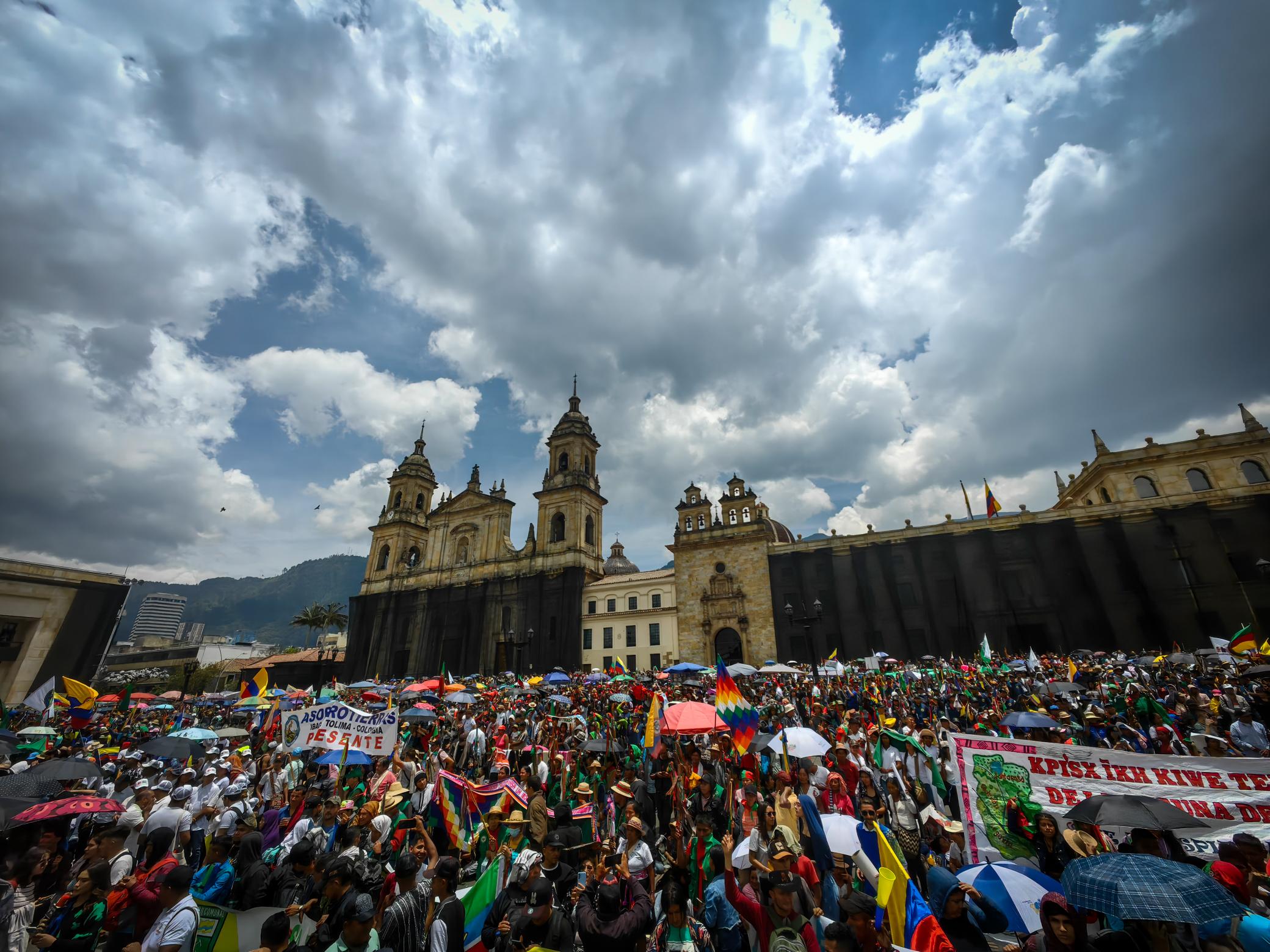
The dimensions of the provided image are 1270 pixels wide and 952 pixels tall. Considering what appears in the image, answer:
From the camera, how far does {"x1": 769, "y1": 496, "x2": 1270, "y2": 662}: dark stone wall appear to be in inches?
1124

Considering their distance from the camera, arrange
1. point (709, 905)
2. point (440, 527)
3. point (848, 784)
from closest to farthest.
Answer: point (709, 905), point (848, 784), point (440, 527)

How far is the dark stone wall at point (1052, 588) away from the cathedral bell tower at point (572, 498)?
1721 cm

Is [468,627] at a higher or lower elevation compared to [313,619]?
lower

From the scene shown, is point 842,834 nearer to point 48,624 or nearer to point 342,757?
point 342,757

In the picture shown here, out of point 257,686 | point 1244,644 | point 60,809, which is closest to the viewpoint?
point 60,809

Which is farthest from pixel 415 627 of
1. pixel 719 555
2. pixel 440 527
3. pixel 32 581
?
pixel 719 555

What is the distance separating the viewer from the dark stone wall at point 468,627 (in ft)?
133

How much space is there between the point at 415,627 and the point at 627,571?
770 inches

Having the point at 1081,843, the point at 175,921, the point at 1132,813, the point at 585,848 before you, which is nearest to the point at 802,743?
the point at 1081,843

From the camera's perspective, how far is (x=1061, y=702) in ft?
43.6

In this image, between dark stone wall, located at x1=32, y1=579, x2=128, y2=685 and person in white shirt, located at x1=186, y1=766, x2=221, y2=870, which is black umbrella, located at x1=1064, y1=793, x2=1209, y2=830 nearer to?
person in white shirt, located at x1=186, y1=766, x2=221, y2=870

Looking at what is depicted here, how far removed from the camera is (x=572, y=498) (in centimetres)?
4481

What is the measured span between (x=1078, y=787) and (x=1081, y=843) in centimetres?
69

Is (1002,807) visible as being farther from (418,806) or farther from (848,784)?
(418,806)
